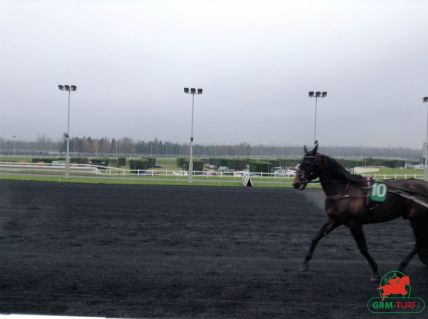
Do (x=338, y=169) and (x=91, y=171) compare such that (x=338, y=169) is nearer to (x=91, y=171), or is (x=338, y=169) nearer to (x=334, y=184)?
(x=334, y=184)

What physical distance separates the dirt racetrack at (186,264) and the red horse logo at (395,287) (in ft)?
0.86

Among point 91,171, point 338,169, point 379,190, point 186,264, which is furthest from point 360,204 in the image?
point 91,171

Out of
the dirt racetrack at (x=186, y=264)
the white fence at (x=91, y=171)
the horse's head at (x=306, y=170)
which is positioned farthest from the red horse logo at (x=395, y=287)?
the white fence at (x=91, y=171)

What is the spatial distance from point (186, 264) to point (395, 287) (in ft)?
9.01

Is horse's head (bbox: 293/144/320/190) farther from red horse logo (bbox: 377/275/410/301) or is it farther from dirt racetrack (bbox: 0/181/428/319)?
red horse logo (bbox: 377/275/410/301)

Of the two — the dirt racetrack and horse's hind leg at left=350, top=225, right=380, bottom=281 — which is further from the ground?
horse's hind leg at left=350, top=225, right=380, bottom=281

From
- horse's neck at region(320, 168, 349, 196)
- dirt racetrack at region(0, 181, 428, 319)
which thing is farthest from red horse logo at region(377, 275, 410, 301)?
horse's neck at region(320, 168, 349, 196)

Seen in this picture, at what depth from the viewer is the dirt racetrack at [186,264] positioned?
13.7ft

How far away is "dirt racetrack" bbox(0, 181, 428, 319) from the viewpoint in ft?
13.7

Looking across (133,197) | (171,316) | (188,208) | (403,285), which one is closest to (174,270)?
(171,316)

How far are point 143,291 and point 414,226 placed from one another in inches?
133

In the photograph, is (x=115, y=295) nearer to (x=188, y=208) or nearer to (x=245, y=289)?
(x=245, y=289)

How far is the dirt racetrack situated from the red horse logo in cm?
26

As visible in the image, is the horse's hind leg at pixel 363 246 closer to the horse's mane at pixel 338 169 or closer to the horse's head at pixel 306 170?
the horse's mane at pixel 338 169
